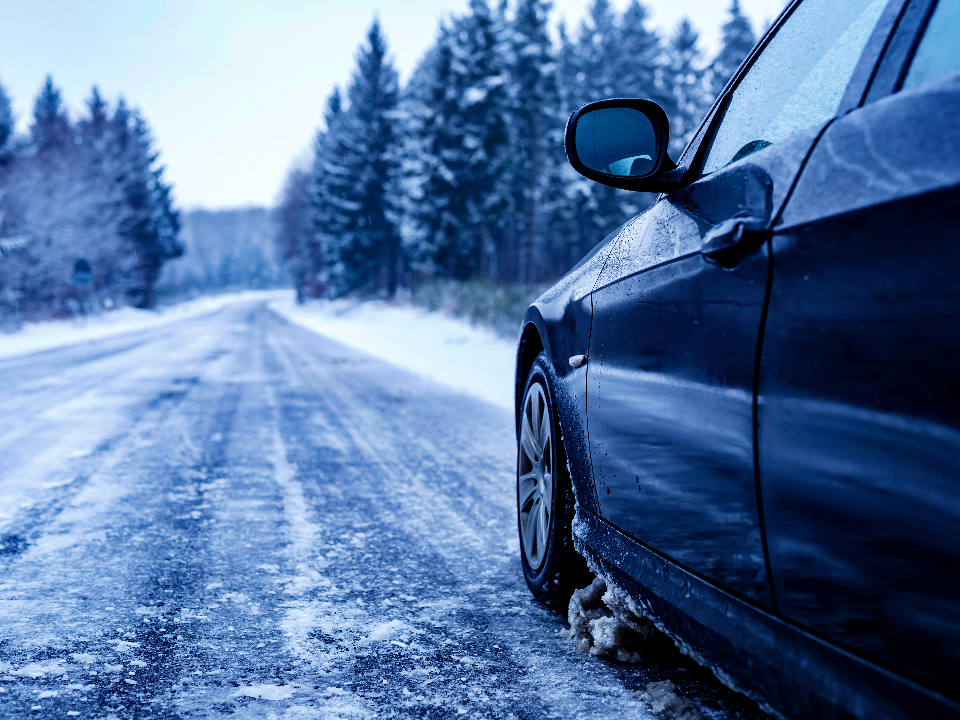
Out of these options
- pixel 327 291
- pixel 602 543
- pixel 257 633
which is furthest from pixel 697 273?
pixel 327 291

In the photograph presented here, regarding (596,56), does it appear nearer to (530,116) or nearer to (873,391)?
(530,116)

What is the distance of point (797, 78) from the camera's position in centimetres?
217

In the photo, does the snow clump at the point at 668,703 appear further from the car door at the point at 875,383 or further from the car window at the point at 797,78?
the car window at the point at 797,78

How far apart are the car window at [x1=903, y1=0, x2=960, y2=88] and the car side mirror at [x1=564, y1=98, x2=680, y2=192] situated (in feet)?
3.17

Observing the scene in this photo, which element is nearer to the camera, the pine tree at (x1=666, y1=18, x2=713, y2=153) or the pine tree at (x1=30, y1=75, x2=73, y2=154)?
the pine tree at (x1=30, y1=75, x2=73, y2=154)

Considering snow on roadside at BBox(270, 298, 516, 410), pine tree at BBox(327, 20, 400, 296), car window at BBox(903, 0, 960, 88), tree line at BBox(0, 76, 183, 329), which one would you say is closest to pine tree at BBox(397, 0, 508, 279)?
snow on roadside at BBox(270, 298, 516, 410)

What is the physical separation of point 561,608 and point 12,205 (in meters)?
37.3

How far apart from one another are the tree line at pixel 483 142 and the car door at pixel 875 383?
30.3 meters

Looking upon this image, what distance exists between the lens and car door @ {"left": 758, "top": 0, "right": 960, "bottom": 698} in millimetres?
1178

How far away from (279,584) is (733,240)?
2494 mm

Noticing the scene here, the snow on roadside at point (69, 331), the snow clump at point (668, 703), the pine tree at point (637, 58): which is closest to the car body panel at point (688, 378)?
the snow clump at point (668, 703)

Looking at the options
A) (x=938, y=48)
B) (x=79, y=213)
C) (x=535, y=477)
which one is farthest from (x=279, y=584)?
(x=79, y=213)

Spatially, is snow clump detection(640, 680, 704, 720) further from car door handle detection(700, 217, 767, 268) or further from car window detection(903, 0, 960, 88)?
car window detection(903, 0, 960, 88)

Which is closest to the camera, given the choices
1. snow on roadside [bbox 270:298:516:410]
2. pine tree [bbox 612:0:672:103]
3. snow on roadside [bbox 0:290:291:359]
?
snow on roadside [bbox 270:298:516:410]
